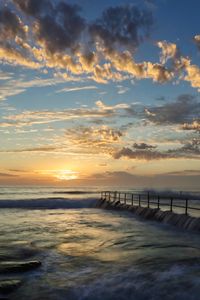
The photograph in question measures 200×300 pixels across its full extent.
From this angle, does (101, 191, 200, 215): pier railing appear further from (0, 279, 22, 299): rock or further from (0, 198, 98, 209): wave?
(0, 279, 22, 299): rock

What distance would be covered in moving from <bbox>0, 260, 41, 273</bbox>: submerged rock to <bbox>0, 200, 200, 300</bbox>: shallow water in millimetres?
317

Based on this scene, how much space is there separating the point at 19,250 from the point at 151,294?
7593mm

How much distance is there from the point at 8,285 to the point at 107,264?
12.1 feet

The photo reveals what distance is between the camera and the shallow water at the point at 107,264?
9.33m

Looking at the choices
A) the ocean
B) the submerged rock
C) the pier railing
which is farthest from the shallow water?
the pier railing

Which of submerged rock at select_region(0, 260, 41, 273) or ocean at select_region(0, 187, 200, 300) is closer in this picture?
ocean at select_region(0, 187, 200, 300)

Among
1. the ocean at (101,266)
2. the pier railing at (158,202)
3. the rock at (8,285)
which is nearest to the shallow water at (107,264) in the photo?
the ocean at (101,266)

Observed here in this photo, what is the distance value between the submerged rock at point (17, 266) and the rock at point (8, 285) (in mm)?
1190

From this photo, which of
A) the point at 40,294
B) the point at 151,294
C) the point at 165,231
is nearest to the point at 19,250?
the point at 40,294

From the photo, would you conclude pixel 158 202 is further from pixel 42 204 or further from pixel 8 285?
pixel 42 204

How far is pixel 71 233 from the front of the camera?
21078mm

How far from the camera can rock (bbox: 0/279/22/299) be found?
946cm

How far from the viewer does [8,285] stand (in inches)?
388

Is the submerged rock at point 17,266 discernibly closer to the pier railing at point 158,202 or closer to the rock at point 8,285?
the rock at point 8,285
